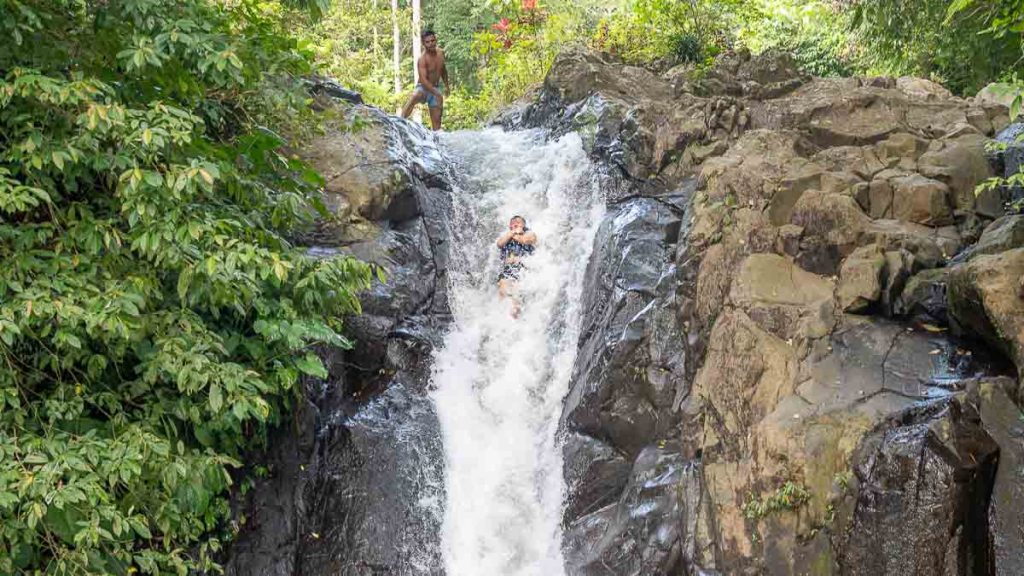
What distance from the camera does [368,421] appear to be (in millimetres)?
7777

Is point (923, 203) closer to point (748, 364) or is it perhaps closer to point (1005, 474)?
point (748, 364)

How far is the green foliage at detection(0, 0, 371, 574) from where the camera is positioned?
179 inches

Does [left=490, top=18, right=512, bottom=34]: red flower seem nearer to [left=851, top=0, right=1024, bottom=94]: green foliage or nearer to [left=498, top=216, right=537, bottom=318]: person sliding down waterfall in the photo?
[left=851, top=0, right=1024, bottom=94]: green foliage

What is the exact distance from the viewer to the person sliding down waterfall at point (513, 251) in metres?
9.62

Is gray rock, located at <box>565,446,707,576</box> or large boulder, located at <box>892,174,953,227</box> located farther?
large boulder, located at <box>892,174,953,227</box>

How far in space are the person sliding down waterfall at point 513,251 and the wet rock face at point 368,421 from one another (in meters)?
0.79

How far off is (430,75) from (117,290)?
9.35 meters

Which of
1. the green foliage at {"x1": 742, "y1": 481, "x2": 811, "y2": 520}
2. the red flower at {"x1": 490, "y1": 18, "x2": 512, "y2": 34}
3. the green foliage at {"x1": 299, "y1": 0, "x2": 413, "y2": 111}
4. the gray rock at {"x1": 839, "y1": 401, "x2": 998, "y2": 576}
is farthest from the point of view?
the red flower at {"x1": 490, "y1": 18, "x2": 512, "y2": 34}

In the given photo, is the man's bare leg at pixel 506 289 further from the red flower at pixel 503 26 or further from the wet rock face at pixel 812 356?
the red flower at pixel 503 26

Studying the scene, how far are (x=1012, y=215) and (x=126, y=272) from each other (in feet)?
22.2

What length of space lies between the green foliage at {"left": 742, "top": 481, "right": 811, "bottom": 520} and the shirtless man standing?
30.3 feet

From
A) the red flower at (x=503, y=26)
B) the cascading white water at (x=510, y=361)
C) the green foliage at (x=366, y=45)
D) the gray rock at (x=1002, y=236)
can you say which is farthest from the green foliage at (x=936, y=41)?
the green foliage at (x=366, y=45)

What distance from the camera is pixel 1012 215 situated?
6.00 metres

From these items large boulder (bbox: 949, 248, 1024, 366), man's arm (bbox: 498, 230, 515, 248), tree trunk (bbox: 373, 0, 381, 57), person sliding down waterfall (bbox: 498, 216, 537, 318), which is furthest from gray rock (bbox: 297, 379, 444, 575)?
tree trunk (bbox: 373, 0, 381, 57)
